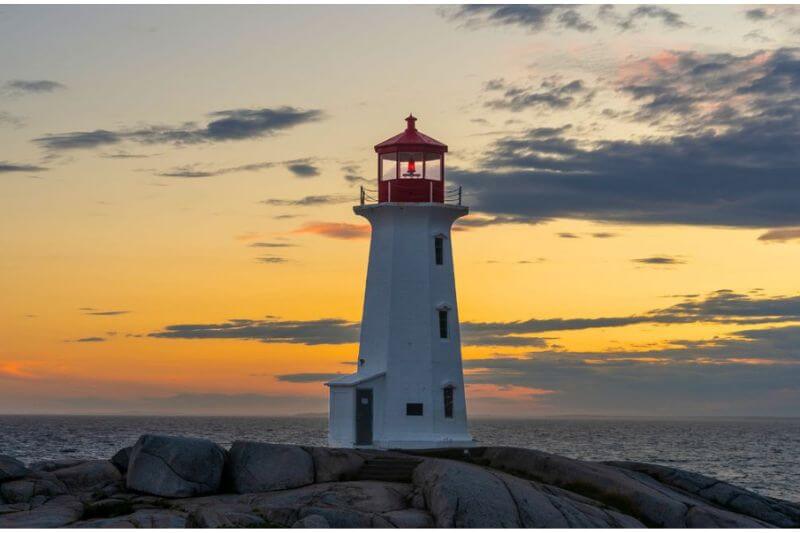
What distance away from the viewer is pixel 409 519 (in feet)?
78.5

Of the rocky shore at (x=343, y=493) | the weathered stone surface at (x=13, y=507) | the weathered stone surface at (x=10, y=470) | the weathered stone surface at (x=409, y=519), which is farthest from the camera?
the weathered stone surface at (x=10, y=470)

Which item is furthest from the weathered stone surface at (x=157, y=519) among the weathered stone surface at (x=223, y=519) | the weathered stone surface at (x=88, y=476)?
the weathered stone surface at (x=88, y=476)

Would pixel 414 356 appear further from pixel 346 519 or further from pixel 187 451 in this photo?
pixel 346 519

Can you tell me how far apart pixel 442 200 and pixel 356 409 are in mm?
7061

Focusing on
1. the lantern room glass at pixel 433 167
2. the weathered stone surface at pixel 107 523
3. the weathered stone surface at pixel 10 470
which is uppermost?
the lantern room glass at pixel 433 167

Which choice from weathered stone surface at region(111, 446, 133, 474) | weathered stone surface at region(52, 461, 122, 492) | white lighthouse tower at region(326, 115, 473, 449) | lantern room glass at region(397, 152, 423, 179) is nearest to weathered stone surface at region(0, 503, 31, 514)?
weathered stone surface at region(52, 461, 122, 492)

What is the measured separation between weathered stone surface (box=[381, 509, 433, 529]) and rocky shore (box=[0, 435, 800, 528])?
4 centimetres

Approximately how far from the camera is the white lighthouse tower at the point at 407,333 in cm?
3428

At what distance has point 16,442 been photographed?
81.2 metres

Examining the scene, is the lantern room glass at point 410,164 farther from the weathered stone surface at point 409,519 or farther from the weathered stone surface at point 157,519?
the weathered stone surface at point 157,519

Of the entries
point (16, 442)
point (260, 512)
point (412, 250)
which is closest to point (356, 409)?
point (412, 250)

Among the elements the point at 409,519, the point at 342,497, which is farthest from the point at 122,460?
the point at 409,519

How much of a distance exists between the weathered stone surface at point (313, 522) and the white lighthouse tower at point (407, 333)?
11.0 m

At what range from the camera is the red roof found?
1403 inches
